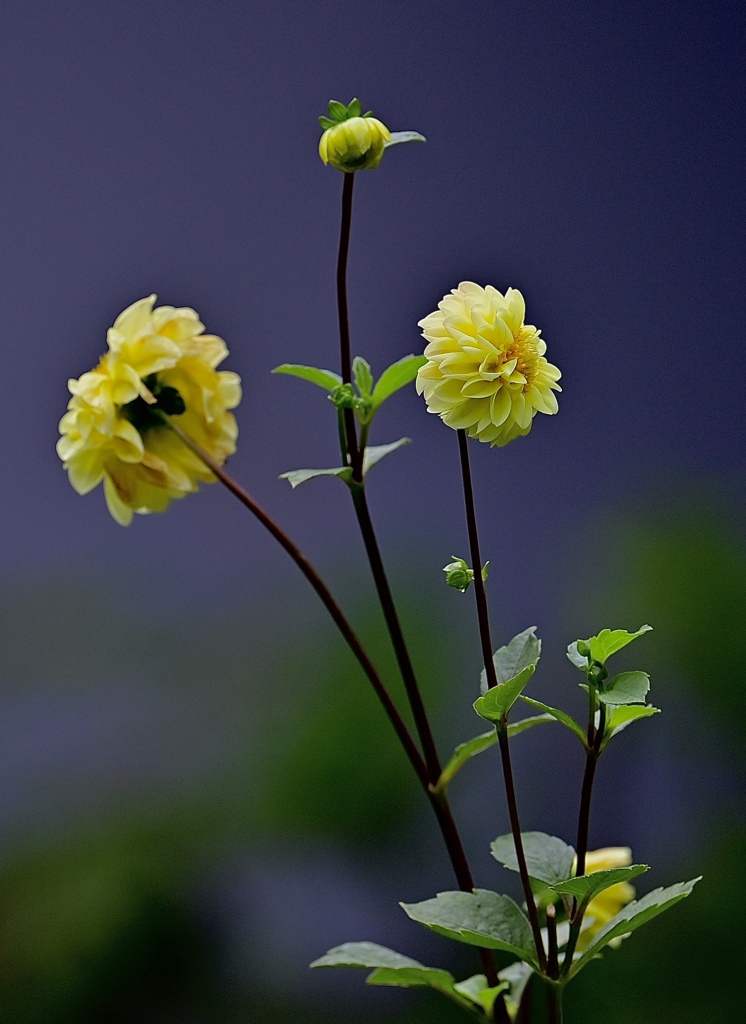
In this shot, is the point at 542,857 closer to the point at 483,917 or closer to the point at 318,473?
the point at 483,917

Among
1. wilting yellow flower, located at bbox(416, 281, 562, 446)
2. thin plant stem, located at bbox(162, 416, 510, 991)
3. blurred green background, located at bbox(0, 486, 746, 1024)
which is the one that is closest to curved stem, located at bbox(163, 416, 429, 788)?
thin plant stem, located at bbox(162, 416, 510, 991)

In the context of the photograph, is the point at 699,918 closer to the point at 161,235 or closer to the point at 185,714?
the point at 185,714

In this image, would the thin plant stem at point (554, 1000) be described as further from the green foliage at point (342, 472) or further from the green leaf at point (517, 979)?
the green foliage at point (342, 472)

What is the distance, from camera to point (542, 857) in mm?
507

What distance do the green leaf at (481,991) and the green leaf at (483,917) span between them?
0.03m

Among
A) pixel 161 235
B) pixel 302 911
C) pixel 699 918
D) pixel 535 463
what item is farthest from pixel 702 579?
pixel 161 235

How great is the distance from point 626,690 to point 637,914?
10cm

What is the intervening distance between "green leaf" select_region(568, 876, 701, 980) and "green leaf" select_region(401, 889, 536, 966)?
0.03m

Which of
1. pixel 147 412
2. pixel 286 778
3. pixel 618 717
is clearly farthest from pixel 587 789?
pixel 286 778

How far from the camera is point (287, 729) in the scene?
1553mm

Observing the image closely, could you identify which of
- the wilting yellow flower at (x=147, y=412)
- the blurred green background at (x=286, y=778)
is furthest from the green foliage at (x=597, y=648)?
the blurred green background at (x=286, y=778)

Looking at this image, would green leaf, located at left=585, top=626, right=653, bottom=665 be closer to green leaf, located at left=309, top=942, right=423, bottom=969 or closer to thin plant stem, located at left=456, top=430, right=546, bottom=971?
thin plant stem, located at left=456, top=430, right=546, bottom=971

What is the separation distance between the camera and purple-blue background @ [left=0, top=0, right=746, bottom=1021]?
1.60 m

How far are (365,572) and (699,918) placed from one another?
2.16 feet
